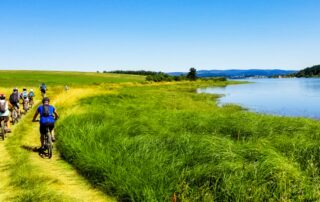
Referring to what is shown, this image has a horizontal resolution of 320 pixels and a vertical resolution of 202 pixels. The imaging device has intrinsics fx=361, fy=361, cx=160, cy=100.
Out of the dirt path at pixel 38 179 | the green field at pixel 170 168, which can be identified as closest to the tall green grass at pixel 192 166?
the green field at pixel 170 168

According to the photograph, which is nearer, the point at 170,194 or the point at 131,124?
the point at 170,194

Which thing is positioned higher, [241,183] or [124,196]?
[241,183]

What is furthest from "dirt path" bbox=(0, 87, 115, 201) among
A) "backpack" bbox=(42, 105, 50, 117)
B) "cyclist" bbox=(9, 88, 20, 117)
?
"cyclist" bbox=(9, 88, 20, 117)

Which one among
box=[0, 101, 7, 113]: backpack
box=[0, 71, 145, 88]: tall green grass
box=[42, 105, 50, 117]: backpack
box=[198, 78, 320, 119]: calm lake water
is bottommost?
box=[198, 78, 320, 119]: calm lake water

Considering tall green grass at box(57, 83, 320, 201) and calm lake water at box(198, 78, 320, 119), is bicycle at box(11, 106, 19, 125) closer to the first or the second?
tall green grass at box(57, 83, 320, 201)

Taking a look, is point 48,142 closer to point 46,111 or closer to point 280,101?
point 46,111

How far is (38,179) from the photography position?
10.9m

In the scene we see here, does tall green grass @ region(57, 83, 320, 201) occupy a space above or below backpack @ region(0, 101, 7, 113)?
below

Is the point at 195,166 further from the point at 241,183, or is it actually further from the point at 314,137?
the point at 314,137

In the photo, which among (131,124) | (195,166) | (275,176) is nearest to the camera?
(275,176)

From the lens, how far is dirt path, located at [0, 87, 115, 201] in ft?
31.7

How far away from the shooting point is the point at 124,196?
9.47 m

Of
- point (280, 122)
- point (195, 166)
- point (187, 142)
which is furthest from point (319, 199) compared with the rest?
point (280, 122)

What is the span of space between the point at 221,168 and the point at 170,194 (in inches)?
63.0
